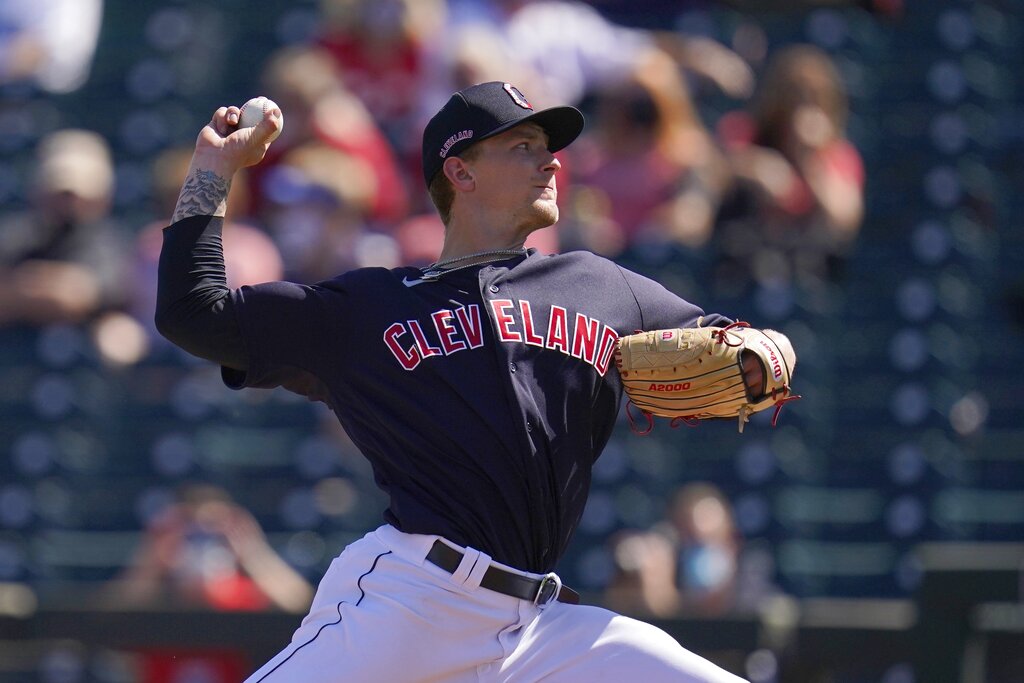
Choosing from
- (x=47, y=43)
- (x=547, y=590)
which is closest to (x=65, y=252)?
(x=47, y=43)

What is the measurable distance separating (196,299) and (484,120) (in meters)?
0.76

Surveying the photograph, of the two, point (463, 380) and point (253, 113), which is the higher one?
point (253, 113)

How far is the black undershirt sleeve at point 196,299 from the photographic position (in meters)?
3.19

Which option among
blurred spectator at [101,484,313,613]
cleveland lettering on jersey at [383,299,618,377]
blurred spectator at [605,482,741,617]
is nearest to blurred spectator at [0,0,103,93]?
blurred spectator at [101,484,313,613]

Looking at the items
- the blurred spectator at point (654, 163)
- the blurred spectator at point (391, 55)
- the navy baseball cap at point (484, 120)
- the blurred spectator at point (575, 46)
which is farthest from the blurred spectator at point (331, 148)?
the navy baseball cap at point (484, 120)

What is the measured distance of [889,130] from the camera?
7.47 meters

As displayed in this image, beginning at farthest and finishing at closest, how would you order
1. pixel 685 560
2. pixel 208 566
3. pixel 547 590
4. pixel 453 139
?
pixel 208 566, pixel 685 560, pixel 453 139, pixel 547 590

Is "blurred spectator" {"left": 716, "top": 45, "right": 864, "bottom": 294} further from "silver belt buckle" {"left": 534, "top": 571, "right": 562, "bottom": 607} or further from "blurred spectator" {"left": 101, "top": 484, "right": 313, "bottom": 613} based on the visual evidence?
"silver belt buckle" {"left": 534, "top": 571, "right": 562, "bottom": 607}

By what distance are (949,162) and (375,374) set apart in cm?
481

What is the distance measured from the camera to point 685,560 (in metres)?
6.18

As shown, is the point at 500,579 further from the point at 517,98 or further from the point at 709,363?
the point at 517,98

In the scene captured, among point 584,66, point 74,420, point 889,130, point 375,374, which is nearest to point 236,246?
point 74,420

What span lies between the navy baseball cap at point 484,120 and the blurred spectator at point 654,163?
350 cm

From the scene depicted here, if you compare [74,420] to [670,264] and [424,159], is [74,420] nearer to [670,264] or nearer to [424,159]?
[670,264]
